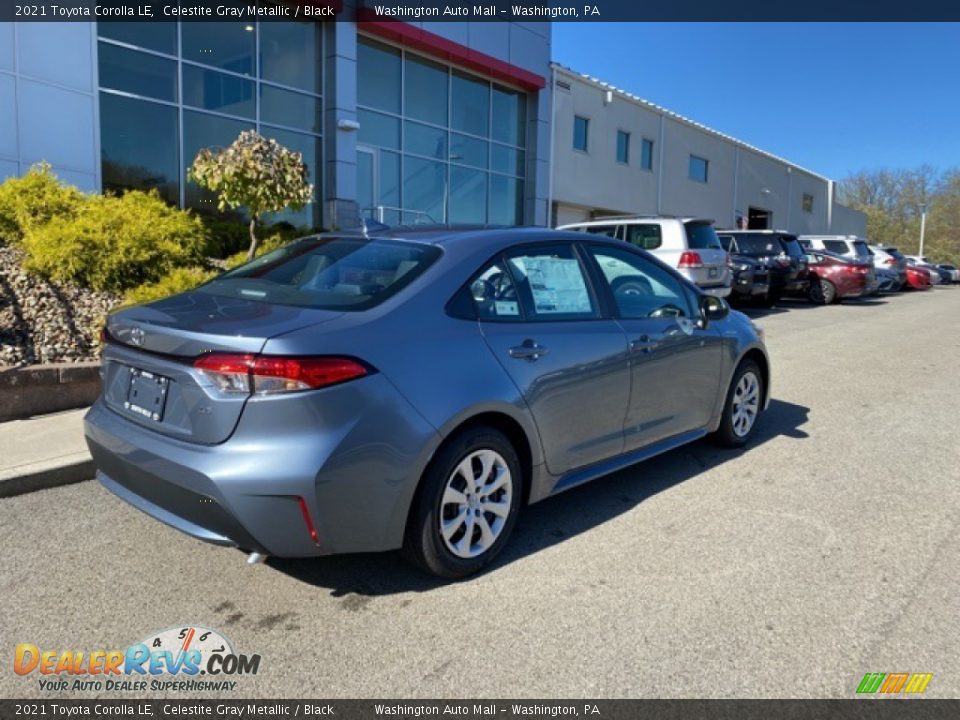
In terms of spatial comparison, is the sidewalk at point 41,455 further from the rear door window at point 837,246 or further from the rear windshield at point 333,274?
the rear door window at point 837,246

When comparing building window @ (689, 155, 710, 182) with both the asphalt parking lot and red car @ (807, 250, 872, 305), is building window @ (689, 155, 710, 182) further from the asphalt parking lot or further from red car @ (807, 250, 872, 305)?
the asphalt parking lot

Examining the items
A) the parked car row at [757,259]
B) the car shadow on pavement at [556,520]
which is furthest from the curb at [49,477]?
the parked car row at [757,259]

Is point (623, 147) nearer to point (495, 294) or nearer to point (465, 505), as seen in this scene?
point (495, 294)

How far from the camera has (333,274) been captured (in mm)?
3504

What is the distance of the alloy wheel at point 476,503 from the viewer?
3.20m

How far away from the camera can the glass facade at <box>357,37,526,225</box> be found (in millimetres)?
17078

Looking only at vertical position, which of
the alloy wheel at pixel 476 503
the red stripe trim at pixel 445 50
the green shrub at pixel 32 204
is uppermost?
the red stripe trim at pixel 445 50

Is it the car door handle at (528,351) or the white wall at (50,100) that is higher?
the white wall at (50,100)

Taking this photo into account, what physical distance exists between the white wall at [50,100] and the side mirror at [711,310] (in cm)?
1058

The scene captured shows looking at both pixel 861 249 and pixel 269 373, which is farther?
pixel 861 249

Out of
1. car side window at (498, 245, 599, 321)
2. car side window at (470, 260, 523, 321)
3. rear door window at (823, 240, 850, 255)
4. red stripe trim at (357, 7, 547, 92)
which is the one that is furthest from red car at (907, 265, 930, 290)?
car side window at (470, 260, 523, 321)

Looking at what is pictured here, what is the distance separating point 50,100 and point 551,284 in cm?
1082

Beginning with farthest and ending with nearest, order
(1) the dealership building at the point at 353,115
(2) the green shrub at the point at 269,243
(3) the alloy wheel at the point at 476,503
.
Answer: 1. (1) the dealership building at the point at 353,115
2. (2) the green shrub at the point at 269,243
3. (3) the alloy wheel at the point at 476,503

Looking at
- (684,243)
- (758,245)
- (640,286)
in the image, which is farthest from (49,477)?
(758,245)
